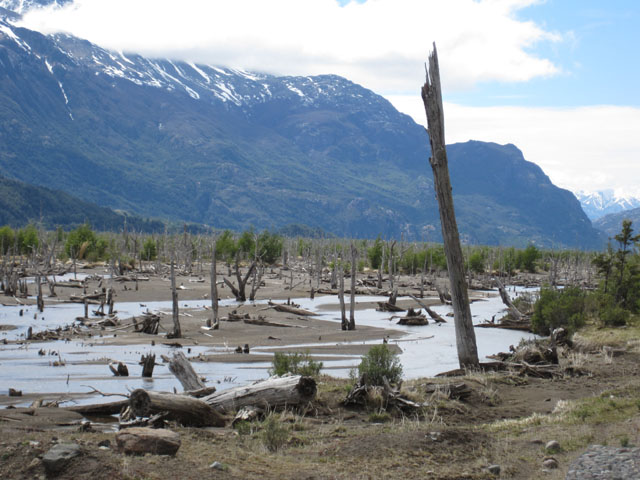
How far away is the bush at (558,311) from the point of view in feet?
108

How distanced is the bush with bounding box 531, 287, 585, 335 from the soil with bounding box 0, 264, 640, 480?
1641 centimetres

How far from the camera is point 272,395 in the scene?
43.2ft

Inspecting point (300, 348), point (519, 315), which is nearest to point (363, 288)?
point (519, 315)

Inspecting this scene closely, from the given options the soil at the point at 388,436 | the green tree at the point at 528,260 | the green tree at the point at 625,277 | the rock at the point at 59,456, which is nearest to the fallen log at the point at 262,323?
the green tree at the point at 625,277

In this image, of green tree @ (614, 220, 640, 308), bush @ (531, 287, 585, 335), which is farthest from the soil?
green tree @ (614, 220, 640, 308)

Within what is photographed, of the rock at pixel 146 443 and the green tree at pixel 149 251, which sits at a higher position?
the green tree at pixel 149 251

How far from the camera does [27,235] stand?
317ft

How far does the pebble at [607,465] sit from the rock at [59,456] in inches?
243

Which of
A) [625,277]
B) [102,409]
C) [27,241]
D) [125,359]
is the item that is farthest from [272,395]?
[27,241]

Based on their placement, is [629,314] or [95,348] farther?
[629,314]

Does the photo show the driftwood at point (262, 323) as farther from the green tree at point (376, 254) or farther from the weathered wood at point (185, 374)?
the green tree at point (376, 254)

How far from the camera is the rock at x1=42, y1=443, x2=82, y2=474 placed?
311 inches

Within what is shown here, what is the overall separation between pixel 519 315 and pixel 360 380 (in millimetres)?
26923

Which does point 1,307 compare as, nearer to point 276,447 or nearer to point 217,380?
point 217,380
